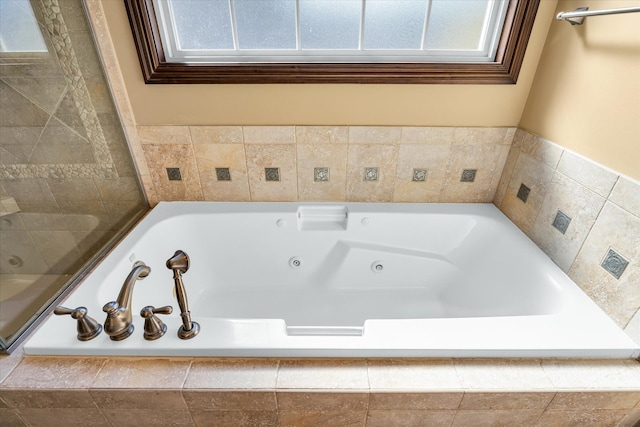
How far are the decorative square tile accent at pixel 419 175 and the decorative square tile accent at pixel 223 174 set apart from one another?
97 centimetres

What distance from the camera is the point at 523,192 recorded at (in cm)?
142

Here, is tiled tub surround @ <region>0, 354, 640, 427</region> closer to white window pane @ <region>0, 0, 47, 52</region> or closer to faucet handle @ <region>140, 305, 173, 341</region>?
faucet handle @ <region>140, 305, 173, 341</region>

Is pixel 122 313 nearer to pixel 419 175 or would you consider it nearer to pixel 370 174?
pixel 370 174

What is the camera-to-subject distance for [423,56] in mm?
1411

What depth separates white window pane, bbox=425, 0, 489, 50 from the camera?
53.3 inches

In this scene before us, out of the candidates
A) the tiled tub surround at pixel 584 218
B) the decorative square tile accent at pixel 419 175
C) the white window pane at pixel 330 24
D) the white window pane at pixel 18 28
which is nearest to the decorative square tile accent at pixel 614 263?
the tiled tub surround at pixel 584 218

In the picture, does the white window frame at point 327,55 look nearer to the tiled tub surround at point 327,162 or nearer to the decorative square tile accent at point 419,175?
the tiled tub surround at point 327,162

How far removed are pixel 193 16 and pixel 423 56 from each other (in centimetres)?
107

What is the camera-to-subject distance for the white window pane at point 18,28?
1.24 meters

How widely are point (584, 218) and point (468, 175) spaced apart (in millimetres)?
570

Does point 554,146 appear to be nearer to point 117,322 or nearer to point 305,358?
point 305,358

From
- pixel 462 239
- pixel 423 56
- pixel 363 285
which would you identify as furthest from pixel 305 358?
pixel 423 56

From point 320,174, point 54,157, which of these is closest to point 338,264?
point 320,174

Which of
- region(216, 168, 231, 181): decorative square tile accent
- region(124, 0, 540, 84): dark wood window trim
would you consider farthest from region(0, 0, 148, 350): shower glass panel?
region(216, 168, 231, 181): decorative square tile accent
